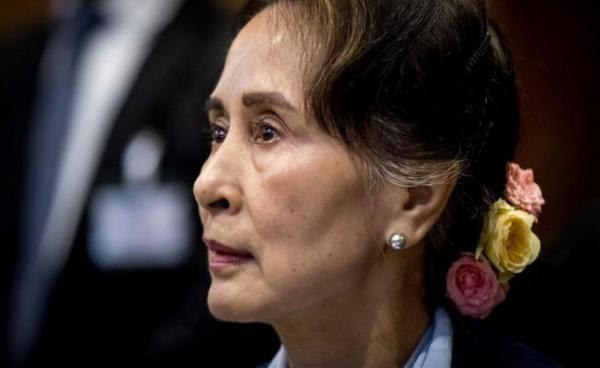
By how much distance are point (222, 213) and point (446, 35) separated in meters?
0.43

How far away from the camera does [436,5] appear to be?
5.77ft

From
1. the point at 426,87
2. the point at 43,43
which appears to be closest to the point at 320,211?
the point at 426,87

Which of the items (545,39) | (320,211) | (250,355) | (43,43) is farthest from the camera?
(43,43)

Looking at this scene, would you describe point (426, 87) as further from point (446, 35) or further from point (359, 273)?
point (359, 273)

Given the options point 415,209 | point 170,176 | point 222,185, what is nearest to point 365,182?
point 415,209

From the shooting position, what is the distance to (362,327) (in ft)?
5.94

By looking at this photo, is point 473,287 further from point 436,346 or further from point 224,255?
point 224,255

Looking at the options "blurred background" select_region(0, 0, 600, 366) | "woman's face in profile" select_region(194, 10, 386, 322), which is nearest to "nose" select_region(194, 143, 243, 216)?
"woman's face in profile" select_region(194, 10, 386, 322)

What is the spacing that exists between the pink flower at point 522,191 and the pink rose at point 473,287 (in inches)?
4.4

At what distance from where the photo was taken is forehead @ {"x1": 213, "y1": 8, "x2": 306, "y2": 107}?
5.70ft

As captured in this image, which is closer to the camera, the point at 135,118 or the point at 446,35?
the point at 446,35

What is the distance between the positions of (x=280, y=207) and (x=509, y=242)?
38 cm

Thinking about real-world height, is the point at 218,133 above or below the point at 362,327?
above

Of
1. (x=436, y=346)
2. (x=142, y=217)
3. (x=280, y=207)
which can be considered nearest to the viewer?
(x=280, y=207)
